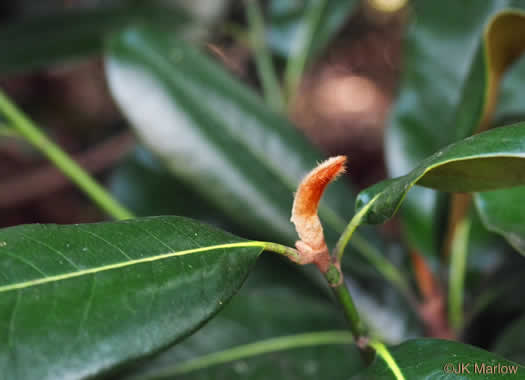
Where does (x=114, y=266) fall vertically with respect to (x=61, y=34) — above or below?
below

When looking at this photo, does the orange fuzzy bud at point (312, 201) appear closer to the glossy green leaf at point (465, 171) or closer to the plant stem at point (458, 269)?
the glossy green leaf at point (465, 171)

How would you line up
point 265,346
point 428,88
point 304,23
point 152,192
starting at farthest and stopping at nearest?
point 304,23, point 152,192, point 428,88, point 265,346

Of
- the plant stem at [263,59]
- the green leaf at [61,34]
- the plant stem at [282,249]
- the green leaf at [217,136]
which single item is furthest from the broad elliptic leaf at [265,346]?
the green leaf at [61,34]

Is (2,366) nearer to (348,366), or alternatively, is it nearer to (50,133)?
(348,366)

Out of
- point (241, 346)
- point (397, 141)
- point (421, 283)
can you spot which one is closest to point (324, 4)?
point (397, 141)

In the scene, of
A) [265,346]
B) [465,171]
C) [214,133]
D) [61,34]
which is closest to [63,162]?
[214,133]

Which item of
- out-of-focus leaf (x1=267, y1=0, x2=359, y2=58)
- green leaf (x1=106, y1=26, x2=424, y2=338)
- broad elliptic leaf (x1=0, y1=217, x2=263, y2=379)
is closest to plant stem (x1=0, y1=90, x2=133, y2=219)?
green leaf (x1=106, y1=26, x2=424, y2=338)

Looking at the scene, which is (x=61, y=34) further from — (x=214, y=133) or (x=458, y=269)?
(x=458, y=269)
